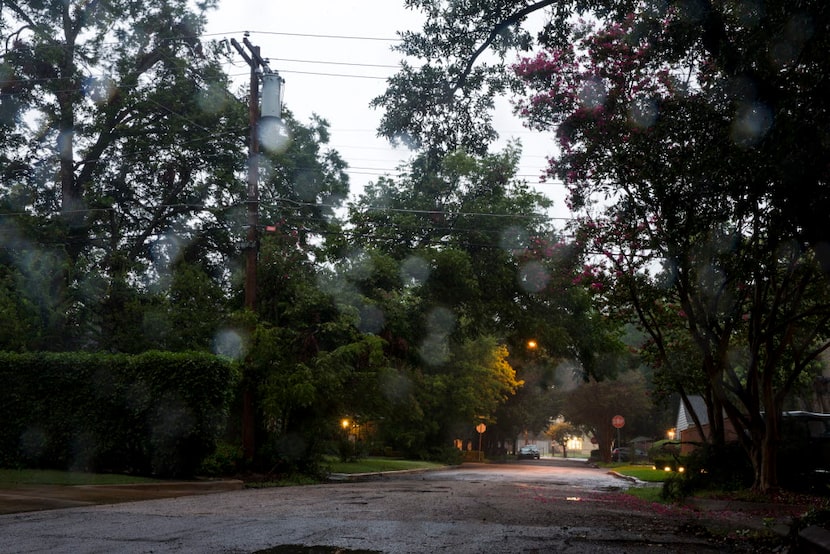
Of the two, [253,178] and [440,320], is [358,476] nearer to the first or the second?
[440,320]

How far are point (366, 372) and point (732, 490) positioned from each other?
10212 millimetres

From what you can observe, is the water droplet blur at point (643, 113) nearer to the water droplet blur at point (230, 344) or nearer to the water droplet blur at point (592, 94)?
the water droplet blur at point (592, 94)

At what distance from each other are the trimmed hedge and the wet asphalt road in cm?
487

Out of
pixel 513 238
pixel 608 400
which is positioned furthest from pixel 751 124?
pixel 608 400

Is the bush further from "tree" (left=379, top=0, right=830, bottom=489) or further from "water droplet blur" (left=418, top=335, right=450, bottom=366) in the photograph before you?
"water droplet blur" (left=418, top=335, right=450, bottom=366)

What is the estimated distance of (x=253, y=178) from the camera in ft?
69.7

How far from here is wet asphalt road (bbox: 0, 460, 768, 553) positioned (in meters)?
7.33

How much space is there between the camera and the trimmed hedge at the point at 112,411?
18281 millimetres

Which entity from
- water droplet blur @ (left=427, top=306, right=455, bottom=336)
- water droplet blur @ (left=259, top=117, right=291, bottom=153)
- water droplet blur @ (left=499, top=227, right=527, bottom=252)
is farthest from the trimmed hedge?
water droplet blur @ (left=499, top=227, right=527, bottom=252)

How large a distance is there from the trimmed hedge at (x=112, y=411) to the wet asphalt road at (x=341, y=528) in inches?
192

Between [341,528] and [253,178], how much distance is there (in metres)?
14.2

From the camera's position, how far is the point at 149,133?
28.7 m

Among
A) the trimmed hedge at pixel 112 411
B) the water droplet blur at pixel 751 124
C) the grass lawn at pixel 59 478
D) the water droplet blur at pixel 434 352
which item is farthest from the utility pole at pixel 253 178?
the water droplet blur at pixel 434 352

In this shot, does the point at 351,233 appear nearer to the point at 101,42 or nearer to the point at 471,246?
the point at 471,246
